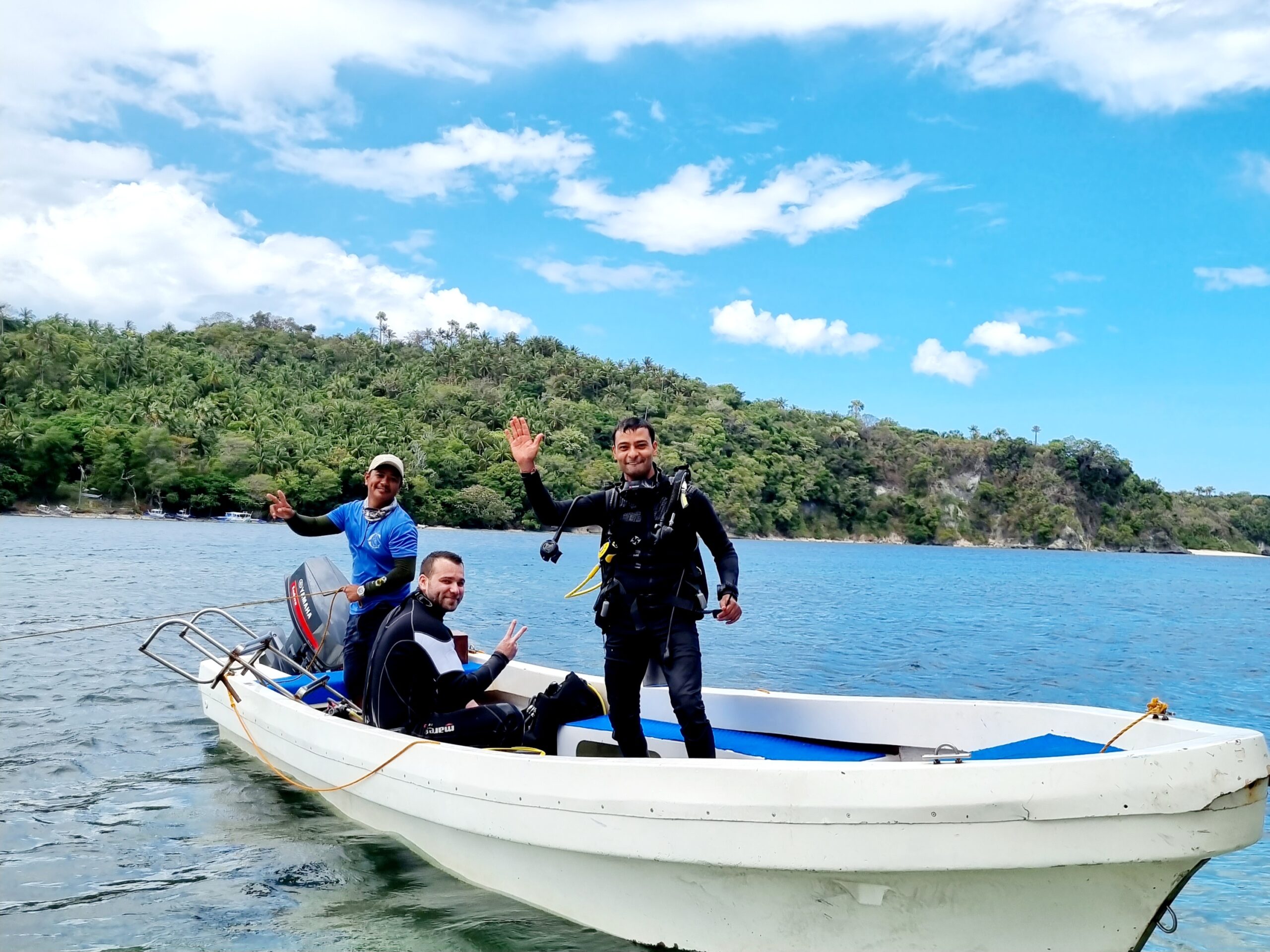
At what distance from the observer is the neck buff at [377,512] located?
22.3ft

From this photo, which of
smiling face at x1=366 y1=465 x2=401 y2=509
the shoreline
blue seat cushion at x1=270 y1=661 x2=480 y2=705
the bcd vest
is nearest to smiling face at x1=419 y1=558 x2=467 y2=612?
the bcd vest

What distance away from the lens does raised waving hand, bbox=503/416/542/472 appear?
479cm

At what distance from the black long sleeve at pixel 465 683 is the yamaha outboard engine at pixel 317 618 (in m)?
3.44

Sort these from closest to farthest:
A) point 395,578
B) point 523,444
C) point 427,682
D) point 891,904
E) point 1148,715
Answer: point 891,904
point 1148,715
point 523,444
point 427,682
point 395,578

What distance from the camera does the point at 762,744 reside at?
5883 millimetres

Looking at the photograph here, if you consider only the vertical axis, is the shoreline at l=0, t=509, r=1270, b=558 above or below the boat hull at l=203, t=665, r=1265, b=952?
below

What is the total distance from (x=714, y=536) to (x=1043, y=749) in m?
1.79

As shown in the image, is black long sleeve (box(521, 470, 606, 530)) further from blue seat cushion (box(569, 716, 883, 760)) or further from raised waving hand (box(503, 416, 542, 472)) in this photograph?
blue seat cushion (box(569, 716, 883, 760))

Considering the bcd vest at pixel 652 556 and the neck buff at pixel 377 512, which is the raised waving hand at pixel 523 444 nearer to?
the bcd vest at pixel 652 556

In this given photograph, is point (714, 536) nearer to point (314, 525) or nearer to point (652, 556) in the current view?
point (652, 556)

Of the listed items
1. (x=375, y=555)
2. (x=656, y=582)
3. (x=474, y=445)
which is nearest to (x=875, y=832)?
(x=656, y=582)

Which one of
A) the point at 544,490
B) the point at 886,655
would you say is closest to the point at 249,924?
the point at 544,490

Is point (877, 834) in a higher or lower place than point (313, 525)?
lower

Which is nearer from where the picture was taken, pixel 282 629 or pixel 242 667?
pixel 242 667
